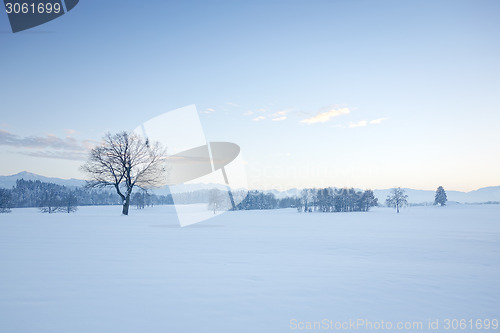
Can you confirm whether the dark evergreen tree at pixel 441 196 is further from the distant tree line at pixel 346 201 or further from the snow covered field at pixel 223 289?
the snow covered field at pixel 223 289

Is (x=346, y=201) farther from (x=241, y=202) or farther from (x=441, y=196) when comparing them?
(x=441, y=196)

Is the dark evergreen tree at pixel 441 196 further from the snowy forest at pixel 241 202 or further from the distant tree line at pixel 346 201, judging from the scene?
the distant tree line at pixel 346 201

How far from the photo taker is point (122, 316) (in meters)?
3.88

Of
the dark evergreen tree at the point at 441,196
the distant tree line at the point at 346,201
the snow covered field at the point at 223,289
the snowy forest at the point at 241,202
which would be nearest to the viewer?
the snow covered field at the point at 223,289

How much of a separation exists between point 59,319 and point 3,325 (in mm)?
716

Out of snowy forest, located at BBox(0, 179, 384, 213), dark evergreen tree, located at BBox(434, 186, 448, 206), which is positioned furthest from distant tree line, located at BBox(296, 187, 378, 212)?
dark evergreen tree, located at BBox(434, 186, 448, 206)

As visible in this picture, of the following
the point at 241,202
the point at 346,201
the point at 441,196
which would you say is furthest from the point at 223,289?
the point at 441,196

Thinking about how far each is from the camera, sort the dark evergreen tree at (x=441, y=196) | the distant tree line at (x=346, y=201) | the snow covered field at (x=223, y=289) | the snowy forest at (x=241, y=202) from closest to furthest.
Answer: the snow covered field at (x=223, y=289)
the snowy forest at (x=241, y=202)
the distant tree line at (x=346, y=201)
the dark evergreen tree at (x=441, y=196)

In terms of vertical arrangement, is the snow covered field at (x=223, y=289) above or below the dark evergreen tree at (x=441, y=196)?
above

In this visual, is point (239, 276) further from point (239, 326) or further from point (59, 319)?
point (59, 319)

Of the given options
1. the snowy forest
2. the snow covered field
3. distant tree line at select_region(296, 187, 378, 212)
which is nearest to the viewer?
the snow covered field

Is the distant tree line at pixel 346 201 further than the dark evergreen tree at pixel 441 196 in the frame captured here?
No

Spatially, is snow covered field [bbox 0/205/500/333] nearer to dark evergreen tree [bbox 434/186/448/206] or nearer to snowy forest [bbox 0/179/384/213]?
snowy forest [bbox 0/179/384/213]

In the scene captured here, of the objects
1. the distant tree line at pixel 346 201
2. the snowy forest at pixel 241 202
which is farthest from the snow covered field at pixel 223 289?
the distant tree line at pixel 346 201
